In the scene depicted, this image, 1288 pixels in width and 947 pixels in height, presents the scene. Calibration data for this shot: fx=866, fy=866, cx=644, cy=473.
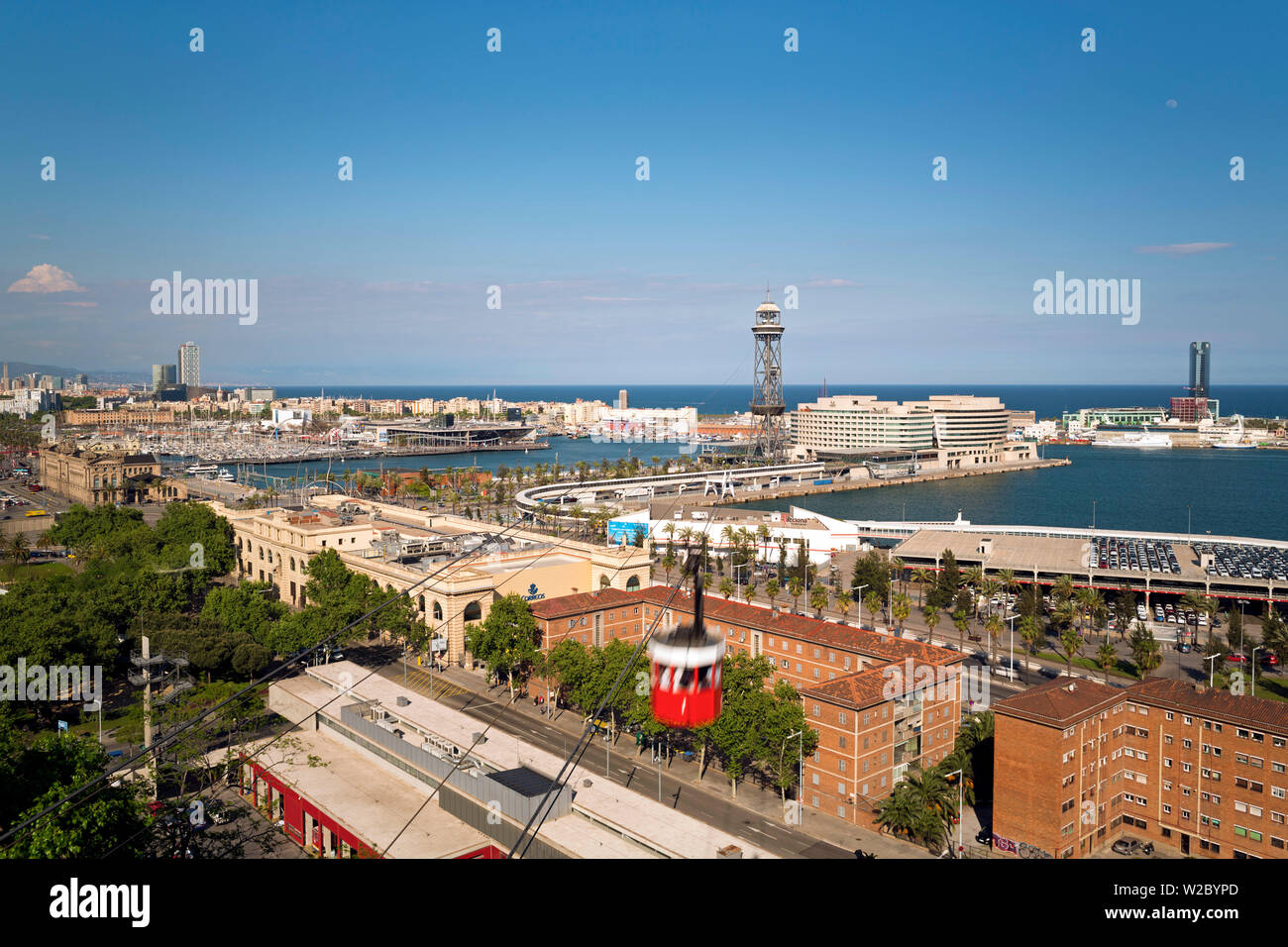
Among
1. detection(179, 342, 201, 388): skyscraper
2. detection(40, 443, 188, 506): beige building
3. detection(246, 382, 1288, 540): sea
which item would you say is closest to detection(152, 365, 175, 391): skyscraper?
detection(179, 342, 201, 388): skyscraper

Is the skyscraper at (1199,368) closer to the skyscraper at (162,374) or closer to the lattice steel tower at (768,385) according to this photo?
the lattice steel tower at (768,385)

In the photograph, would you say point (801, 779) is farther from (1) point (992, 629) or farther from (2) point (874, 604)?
(1) point (992, 629)

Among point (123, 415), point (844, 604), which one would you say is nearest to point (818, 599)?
point (844, 604)

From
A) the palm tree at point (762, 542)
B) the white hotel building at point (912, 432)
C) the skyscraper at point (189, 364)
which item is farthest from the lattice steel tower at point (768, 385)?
the skyscraper at point (189, 364)

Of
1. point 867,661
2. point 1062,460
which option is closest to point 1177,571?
point 867,661

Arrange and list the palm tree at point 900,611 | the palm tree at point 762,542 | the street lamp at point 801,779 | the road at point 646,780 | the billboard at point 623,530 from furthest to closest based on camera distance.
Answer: the billboard at point 623,530
the palm tree at point 762,542
the palm tree at point 900,611
the street lamp at point 801,779
the road at point 646,780
